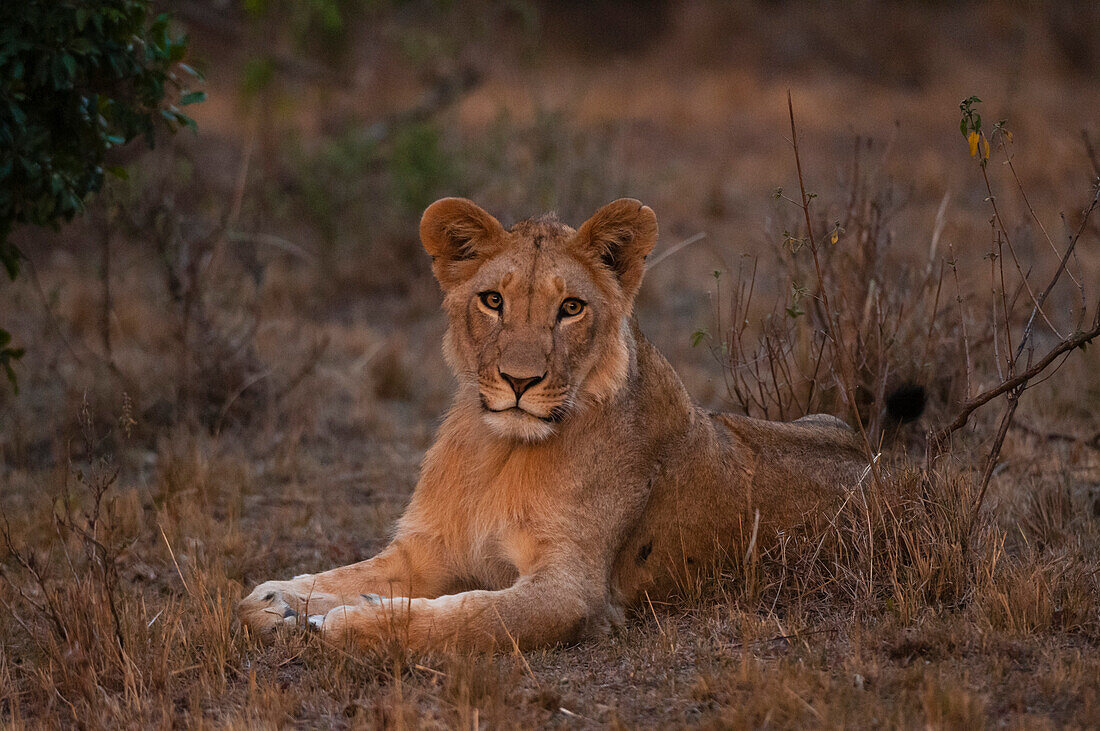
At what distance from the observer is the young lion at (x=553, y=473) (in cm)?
403

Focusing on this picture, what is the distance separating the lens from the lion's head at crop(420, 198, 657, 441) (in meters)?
4.08

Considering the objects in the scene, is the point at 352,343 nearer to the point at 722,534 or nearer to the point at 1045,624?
the point at 722,534

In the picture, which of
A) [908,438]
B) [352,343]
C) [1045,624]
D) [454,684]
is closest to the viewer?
[454,684]

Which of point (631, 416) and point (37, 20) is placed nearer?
point (631, 416)

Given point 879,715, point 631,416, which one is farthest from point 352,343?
point 879,715

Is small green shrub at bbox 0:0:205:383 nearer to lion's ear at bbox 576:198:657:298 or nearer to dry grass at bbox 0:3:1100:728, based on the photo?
dry grass at bbox 0:3:1100:728

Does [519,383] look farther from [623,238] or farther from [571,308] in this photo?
[623,238]

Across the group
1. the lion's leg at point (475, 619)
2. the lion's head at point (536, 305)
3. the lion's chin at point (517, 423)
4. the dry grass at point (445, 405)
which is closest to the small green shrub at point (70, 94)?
the dry grass at point (445, 405)

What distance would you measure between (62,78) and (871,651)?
394 cm

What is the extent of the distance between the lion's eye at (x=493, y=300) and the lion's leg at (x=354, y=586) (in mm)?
945

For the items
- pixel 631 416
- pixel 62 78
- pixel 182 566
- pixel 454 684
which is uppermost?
pixel 62 78

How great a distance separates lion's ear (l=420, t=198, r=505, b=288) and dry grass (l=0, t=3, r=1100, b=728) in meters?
0.91

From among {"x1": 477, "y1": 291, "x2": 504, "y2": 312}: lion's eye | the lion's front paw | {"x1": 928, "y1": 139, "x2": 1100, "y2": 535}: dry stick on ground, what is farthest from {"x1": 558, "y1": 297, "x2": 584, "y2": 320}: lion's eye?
{"x1": 928, "y1": 139, "x2": 1100, "y2": 535}: dry stick on ground

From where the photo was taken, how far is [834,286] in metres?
6.39
